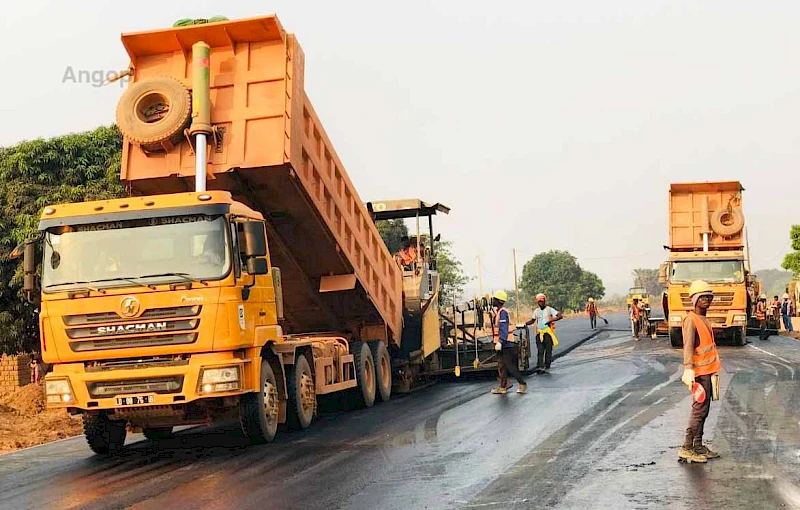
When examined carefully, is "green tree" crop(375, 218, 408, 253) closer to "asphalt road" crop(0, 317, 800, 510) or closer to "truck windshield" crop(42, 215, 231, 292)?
"asphalt road" crop(0, 317, 800, 510)

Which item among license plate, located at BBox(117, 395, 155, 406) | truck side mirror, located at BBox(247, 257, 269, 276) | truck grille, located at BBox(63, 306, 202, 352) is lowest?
license plate, located at BBox(117, 395, 155, 406)

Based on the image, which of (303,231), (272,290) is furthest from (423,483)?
(303,231)

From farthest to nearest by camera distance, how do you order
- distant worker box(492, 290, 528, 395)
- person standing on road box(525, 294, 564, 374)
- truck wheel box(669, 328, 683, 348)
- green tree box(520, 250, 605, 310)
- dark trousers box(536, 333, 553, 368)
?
1. green tree box(520, 250, 605, 310)
2. truck wheel box(669, 328, 683, 348)
3. dark trousers box(536, 333, 553, 368)
4. person standing on road box(525, 294, 564, 374)
5. distant worker box(492, 290, 528, 395)

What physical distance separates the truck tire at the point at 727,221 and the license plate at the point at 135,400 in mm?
18467

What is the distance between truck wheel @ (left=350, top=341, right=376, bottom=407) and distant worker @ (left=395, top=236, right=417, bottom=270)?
244 cm

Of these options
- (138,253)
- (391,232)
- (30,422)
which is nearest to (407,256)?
(391,232)

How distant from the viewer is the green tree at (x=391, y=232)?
55.5 ft

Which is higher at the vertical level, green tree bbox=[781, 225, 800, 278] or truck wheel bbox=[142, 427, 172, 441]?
green tree bbox=[781, 225, 800, 278]

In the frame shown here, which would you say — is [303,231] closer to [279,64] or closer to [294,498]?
[279,64]

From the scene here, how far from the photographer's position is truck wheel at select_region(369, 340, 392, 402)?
14.1m

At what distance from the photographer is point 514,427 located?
10117mm

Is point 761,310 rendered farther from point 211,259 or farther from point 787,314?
point 211,259

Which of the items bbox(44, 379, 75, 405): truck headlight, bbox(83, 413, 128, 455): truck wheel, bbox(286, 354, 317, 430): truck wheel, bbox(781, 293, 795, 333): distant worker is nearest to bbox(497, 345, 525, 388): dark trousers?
bbox(286, 354, 317, 430): truck wheel

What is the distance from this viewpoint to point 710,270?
23344 millimetres
